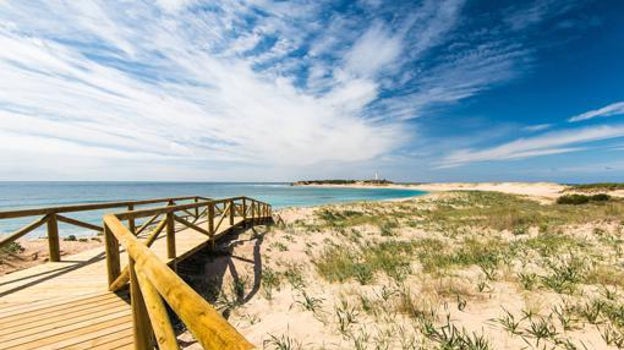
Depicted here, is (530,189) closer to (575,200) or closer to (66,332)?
(575,200)

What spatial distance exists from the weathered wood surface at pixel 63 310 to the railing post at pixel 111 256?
10.5 inches

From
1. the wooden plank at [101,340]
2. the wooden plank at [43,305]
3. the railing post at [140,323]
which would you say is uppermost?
the railing post at [140,323]

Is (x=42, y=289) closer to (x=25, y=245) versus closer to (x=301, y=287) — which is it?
(x=301, y=287)

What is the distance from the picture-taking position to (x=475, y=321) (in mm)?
3584

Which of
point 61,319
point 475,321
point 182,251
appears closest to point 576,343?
point 475,321

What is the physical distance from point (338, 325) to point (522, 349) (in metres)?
2.20

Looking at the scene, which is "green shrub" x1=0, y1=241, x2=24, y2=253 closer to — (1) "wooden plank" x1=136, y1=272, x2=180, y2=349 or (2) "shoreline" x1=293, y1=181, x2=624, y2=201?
(1) "wooden plank" x1=136, y1=272, x2=180, y2=349

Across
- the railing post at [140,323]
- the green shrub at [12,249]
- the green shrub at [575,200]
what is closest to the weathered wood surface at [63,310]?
the railing post at [140,323]

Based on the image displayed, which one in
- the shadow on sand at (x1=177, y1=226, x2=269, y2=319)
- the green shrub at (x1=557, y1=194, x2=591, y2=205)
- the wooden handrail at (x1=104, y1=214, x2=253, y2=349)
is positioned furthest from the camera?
the green shrub at (x1=557, y1=194, x2=591, y2=205)

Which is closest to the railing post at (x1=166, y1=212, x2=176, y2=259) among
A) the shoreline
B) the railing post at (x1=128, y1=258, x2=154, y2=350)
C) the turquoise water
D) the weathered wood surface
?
the weathered wood surface

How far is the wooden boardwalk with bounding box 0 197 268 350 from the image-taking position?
291cm

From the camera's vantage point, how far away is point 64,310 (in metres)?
3.55

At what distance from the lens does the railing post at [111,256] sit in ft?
13.3

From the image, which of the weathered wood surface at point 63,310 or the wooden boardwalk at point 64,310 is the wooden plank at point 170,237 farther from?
the weathered wood surface at point 63,310
